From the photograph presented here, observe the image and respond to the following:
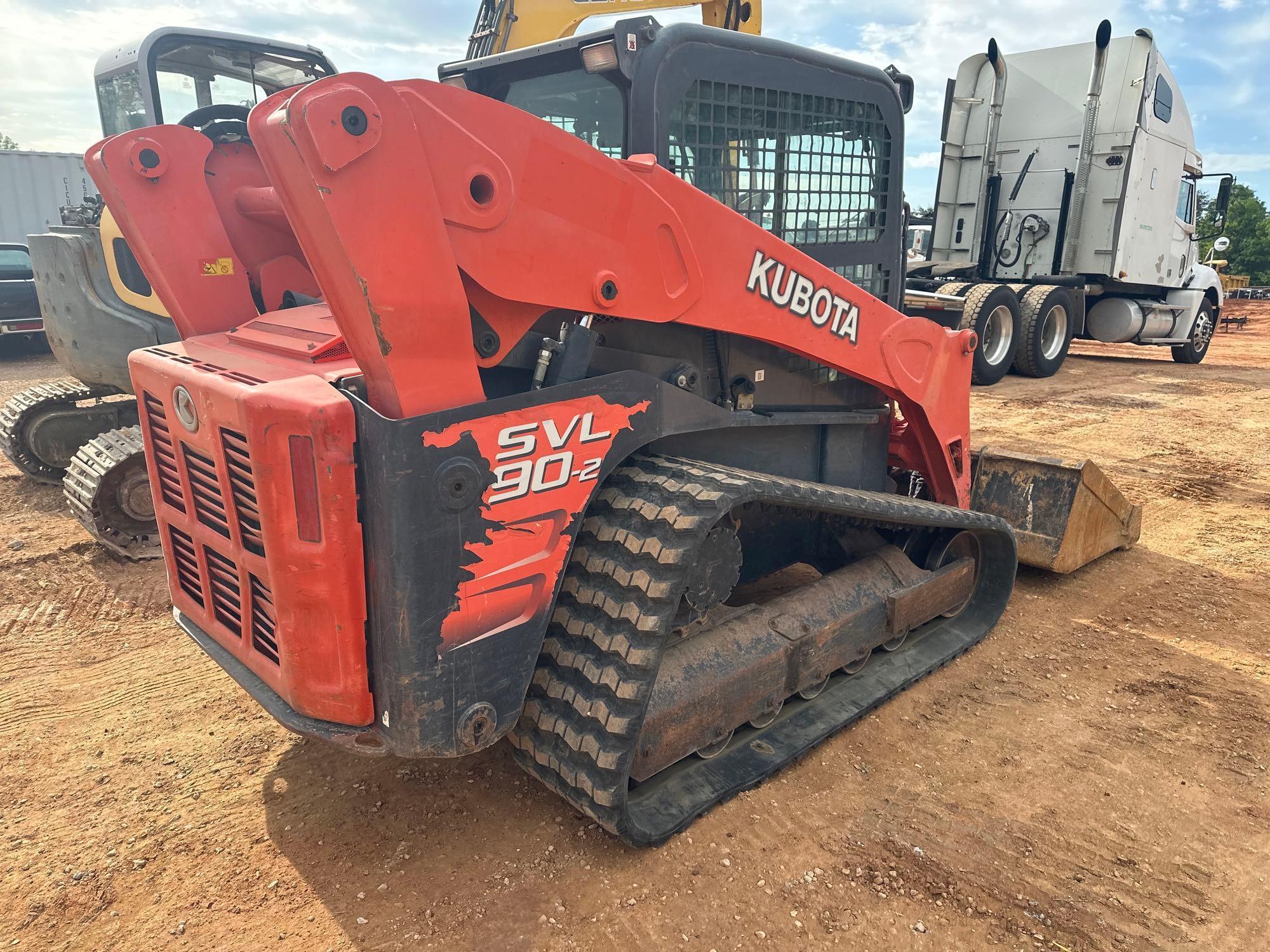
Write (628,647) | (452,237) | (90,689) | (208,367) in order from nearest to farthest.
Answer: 1. (452,237)
2. (628,647)
3. (208,367)
4. (90,689)

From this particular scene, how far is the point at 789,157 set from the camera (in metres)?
3.46

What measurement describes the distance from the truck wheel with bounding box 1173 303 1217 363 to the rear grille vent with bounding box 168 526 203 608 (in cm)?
1610

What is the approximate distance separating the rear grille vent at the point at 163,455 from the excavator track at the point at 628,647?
4.39 ft

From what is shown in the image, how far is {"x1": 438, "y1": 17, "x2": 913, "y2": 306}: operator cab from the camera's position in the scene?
297 cm

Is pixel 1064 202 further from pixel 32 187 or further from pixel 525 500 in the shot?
pixel 32 187

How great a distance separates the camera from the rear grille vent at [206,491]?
2588mm

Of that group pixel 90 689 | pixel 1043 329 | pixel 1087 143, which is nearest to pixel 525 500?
pixel 90 689

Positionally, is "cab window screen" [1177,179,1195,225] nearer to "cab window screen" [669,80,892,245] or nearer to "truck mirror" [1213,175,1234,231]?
"truck mirror" [1213,175,1234,231]

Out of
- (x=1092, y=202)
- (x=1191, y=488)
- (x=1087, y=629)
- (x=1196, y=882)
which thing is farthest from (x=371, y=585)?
(x=1092, y=202)

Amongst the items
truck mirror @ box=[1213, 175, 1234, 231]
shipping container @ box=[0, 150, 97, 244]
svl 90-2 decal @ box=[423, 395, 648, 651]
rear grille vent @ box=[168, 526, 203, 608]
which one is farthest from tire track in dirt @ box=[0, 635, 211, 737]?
shipping container @ box=[0, 150, 97, 244]

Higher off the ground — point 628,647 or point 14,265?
point 14,265

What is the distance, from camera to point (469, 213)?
2176mm

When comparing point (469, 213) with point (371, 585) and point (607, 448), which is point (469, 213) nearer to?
point (607, 448)

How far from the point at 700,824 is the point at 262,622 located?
1.53 metres
